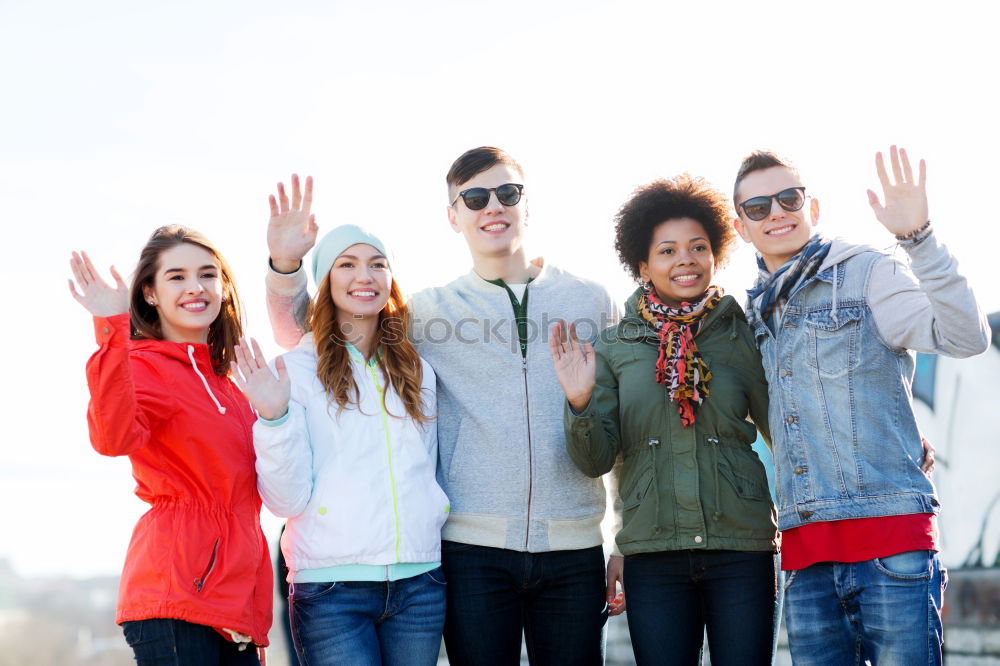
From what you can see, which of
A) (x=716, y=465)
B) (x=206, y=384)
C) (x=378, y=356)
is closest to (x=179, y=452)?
(x=206, y=384)

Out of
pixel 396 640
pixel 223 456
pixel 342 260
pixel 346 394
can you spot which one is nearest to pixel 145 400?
pixel 223 456

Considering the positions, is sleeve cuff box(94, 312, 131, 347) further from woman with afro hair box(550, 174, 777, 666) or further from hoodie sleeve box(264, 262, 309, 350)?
woman with afro hair box(550, 174, 777, 666)

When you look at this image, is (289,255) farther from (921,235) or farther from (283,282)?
(921,235)

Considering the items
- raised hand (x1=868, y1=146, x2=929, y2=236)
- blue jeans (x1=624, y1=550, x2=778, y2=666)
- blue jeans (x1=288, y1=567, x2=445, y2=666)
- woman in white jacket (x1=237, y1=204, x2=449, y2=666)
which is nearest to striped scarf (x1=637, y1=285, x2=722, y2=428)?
blue jeans (x1=624, y1=550, x2=778, y2=666)

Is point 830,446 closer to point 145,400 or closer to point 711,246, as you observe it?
point 711,246

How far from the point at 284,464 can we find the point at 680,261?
2.16 metres

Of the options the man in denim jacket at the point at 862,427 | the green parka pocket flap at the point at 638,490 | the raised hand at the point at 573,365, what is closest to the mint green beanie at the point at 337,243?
the raised hand at the point at 573,365

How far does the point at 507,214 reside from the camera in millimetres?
4711

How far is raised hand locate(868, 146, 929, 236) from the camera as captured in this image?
3471 mm

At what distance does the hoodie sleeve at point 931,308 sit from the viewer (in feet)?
11.2

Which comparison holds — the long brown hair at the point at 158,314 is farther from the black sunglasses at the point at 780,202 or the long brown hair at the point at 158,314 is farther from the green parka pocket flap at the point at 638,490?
the black sunglasses at the point at 780,202

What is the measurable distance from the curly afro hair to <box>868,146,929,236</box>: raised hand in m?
1.22

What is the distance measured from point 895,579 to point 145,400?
3.10 m

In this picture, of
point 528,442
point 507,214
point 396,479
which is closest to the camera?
point 396,479
